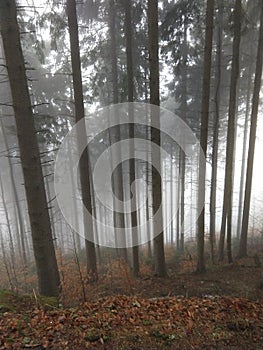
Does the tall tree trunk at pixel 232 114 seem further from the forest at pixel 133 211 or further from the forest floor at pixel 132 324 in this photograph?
the forest floor at pixel 132 324

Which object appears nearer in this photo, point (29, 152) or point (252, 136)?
point (29, 152)

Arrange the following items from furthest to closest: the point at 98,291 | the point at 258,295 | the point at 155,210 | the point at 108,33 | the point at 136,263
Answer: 1. the point at 108,33
2. the point at 136,263
3. the point at 98,291
4. the point at 155,210
5. the point at 258,295

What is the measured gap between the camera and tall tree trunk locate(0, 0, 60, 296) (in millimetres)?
4364

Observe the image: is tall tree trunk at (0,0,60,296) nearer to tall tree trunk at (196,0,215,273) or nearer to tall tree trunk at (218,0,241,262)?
tall tree trunk at (196,0,215,273)

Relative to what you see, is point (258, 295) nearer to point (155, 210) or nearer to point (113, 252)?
point (155, 210)

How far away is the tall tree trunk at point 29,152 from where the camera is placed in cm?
436

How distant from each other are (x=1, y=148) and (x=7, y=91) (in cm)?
573

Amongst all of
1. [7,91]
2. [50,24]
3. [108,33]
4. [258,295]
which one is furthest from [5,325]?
[7,91]

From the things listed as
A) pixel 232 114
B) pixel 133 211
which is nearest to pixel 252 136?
→ pixel 232 114

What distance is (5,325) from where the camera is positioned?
141 inches

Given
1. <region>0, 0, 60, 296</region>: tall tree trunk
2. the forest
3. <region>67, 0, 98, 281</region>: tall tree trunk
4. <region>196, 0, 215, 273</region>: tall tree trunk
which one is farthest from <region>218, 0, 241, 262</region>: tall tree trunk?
<region>0, 0, 60, 296</region>: tall tree trunk

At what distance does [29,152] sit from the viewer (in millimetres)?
4809

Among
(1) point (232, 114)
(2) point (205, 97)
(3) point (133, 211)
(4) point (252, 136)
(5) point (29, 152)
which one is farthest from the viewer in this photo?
(3) point (133, 211)

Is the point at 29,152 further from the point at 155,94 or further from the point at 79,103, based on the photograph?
the point at 155,94
